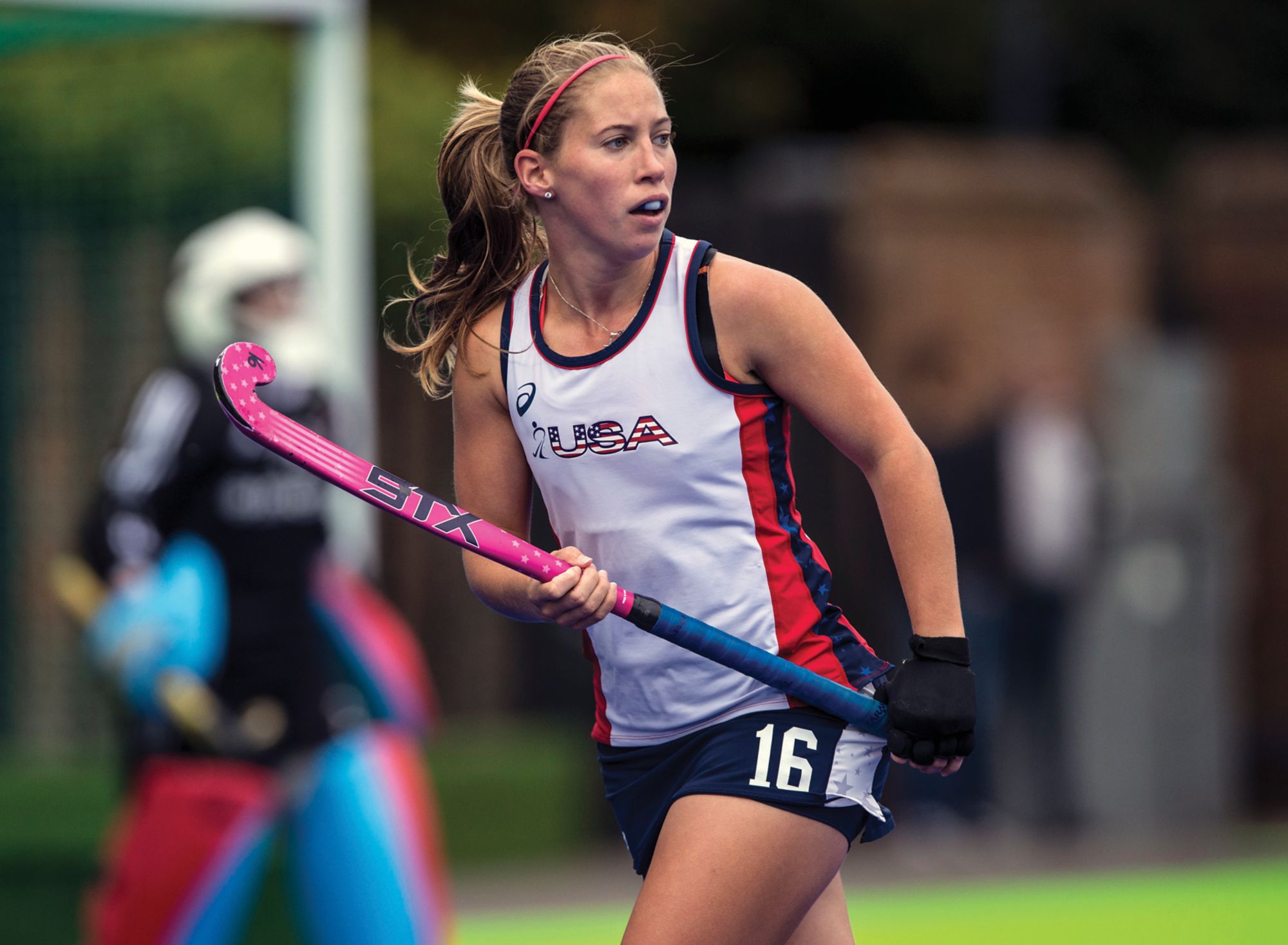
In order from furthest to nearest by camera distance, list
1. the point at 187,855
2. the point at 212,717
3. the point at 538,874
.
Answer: the point at 538,874, the point at 212,717, the point at 187,855

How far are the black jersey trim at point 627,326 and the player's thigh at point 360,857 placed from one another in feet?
7.19

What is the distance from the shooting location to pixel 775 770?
355 cm

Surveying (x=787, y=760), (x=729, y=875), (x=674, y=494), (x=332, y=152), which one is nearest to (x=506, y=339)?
(x=674, y=494)

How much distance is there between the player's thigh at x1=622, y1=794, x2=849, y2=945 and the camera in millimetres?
3443

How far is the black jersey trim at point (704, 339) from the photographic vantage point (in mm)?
3557

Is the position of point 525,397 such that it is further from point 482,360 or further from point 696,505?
point 696,505

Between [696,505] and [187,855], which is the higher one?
[696,505]

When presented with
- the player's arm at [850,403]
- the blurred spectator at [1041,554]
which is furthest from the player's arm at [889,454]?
the blurred spectator at [1041,554]

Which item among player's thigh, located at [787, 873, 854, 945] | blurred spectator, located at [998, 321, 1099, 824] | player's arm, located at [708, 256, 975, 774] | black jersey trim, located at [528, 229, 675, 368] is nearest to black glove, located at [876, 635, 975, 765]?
player's arm, located at [708, 256, 975, 774]

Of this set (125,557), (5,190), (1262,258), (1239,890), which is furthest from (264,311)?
(1262,258)

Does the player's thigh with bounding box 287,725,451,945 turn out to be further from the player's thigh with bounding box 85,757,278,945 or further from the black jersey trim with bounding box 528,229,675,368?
the black jersey trim with bounding box 528,229,675,368

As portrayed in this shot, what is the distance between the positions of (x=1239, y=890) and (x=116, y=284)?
567cm

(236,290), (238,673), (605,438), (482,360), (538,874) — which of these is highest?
(236,290)

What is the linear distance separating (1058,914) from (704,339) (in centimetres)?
559
